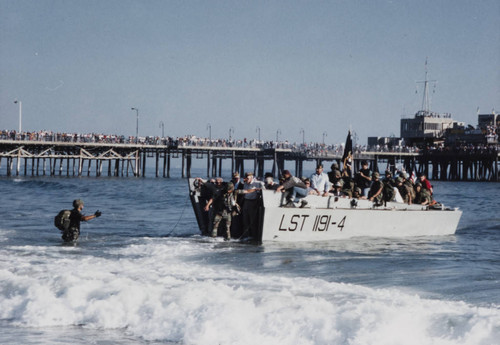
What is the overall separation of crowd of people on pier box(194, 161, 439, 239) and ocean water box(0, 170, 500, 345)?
0.62 metres

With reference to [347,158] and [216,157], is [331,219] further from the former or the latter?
[216,157]

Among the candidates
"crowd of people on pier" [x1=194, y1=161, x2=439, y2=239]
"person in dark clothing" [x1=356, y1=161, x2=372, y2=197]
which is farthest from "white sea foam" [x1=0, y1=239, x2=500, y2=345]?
"person in dark clothing" [x1=356, y1=161, x2=372, y2=197]

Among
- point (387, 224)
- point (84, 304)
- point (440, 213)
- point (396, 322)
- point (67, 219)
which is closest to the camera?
point (396, 322)

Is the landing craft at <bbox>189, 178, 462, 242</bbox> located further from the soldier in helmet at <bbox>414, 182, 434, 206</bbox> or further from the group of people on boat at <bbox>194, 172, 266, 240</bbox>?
the soldier in helmet at <bbox>414, 182, 434, 206</bbox>

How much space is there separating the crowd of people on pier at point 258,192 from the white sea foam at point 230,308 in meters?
4.18

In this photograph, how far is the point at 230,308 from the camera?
10.4m

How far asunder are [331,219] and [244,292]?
752 centimetres

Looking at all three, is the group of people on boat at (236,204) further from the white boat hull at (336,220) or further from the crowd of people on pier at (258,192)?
the white boat hull at (336,220)

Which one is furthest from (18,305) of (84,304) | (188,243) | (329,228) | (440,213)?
(440,213)

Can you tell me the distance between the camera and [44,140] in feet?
257

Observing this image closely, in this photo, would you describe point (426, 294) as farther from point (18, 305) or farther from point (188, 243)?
point (188, 243)

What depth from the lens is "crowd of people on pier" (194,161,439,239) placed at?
695 inches

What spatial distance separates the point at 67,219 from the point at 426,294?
922cm

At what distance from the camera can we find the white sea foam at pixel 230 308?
30.6 ft
